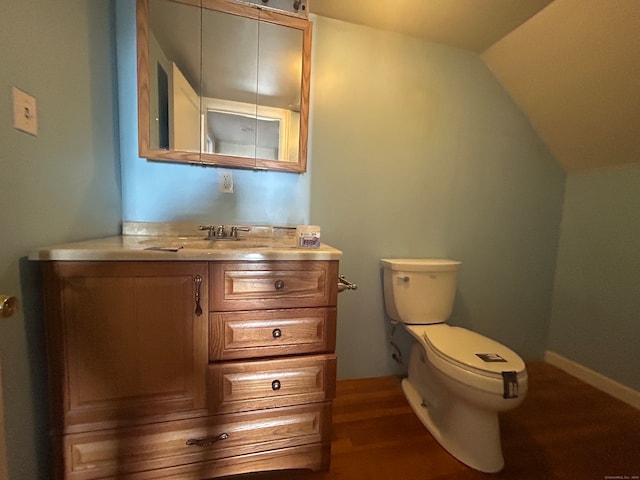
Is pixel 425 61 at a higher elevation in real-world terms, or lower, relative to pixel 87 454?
higher

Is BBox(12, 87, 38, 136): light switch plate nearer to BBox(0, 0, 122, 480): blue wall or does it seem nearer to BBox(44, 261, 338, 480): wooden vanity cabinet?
BBox(0, 0, 122, 480): blue wall

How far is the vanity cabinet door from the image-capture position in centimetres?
79

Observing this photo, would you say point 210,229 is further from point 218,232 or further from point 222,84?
point 222,84

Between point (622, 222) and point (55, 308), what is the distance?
8.82ft

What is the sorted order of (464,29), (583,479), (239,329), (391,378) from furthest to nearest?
(391,378), (464,29), (583,479), (239,329)

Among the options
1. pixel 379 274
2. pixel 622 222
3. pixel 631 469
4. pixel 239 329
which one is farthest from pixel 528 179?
pixel 239 329

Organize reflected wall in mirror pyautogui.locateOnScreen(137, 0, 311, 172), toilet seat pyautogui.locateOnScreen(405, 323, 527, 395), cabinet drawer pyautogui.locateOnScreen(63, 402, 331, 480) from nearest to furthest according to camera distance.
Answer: cabinet drawer pyautogui.locateOnScreen(63, 402, 331, 480) → toilet seat pyautogui.locateOnScreen(405, 323, 527, 395) → reflected wall in mirror pyautogui.locateOnScreen(137, 0, 311, 172)

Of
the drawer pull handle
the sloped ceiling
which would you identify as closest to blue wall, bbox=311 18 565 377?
the sloped ceiling

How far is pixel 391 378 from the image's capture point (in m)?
1.69

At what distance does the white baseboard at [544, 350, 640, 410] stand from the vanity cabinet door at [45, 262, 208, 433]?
2.25 m

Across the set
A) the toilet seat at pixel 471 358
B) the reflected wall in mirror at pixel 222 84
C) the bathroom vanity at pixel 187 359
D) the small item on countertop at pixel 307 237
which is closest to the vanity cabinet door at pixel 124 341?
the bathroom vanity at pixel 187 359

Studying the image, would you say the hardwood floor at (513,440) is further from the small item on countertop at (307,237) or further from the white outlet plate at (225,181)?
the white outlet plate at (225,181)

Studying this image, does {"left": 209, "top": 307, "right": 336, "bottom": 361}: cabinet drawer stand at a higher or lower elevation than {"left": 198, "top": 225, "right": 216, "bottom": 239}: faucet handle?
lower

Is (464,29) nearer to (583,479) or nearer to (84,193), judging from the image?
(84,193)
